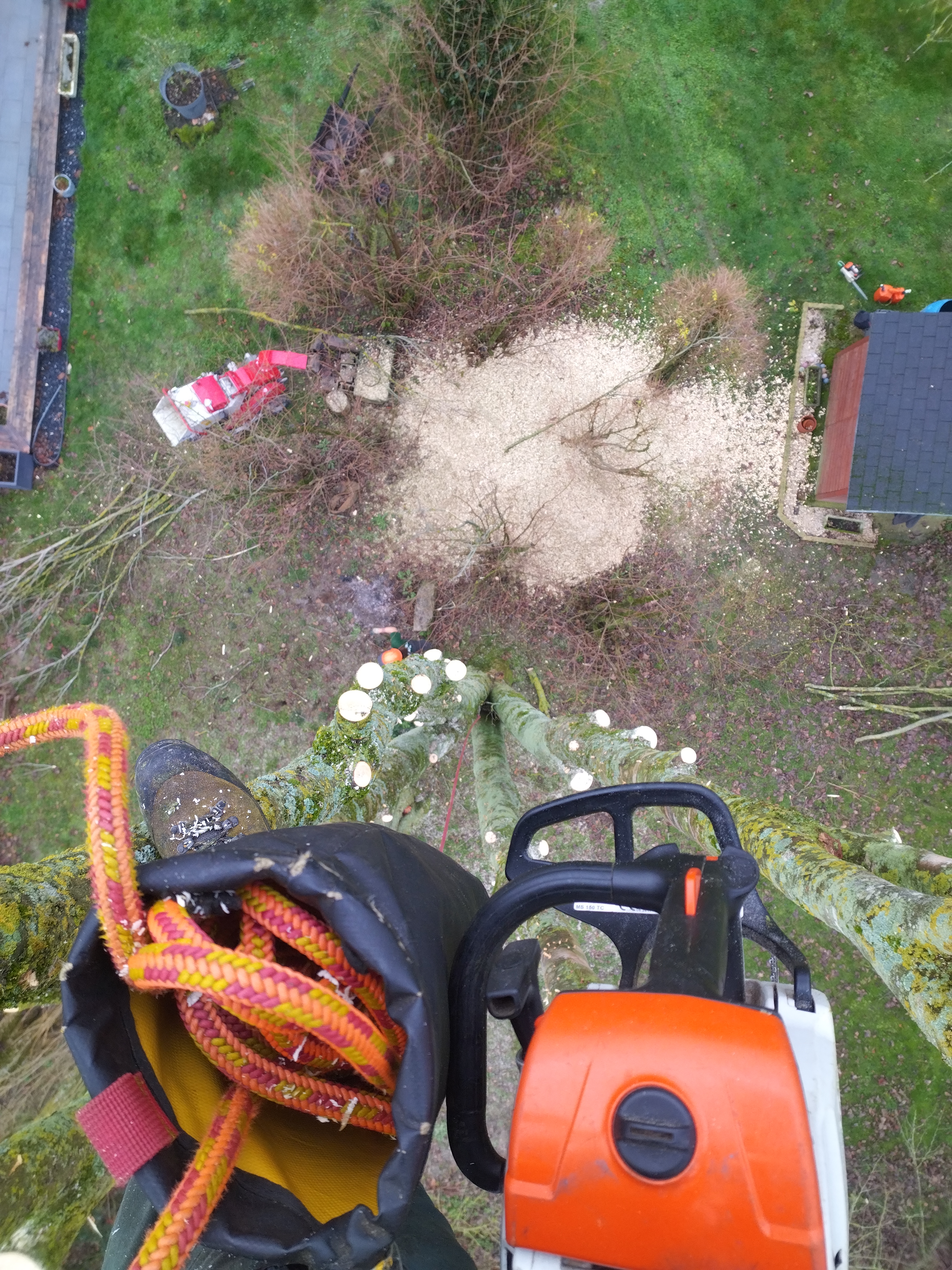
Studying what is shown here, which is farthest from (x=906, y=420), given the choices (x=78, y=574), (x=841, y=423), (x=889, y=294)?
(x=78, y=574)

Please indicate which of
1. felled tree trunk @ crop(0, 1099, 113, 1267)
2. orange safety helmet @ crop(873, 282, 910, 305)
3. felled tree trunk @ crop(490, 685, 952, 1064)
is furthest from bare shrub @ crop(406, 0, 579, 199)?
felled tree trunk @ crop(0, 1099, 113, 1267)

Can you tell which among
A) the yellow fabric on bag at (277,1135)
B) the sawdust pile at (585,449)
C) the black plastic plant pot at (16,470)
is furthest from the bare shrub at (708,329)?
the yellow fabric on bag at (277,1135)

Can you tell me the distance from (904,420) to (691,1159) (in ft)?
16.9

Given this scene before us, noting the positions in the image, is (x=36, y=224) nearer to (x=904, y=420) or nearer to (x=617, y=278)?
(x=617, y=278)

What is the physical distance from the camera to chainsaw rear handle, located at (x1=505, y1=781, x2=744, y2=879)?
1945mm

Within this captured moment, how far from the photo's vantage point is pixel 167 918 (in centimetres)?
134

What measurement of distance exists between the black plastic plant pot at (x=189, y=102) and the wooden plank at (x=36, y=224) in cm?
94

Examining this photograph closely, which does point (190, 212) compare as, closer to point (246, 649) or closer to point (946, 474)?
point (246, 649)

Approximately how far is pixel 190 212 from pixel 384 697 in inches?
178

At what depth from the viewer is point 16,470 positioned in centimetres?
571

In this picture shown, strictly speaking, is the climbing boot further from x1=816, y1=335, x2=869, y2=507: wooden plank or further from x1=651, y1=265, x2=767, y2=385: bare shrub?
x1=816, y1=335, x2=869, y2=507: wooden plank

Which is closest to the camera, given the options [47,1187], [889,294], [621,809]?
[621,809]

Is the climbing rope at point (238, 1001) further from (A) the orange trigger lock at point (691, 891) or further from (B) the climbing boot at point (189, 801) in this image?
(B) the climbing boot at point (189, 801)

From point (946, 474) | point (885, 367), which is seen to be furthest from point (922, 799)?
point (885, 367)
